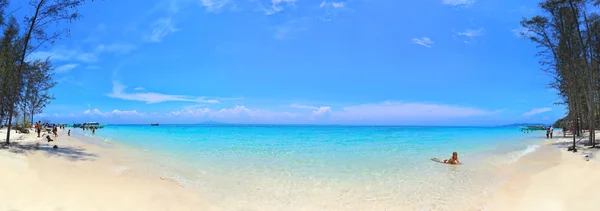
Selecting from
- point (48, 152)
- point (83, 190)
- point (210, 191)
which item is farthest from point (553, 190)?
point (48, 152)

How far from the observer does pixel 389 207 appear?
8.38 metres

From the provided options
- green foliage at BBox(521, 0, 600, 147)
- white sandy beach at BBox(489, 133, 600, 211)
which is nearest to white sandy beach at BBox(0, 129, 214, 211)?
white sandy beach at BBox(489, 133, 600, 211)

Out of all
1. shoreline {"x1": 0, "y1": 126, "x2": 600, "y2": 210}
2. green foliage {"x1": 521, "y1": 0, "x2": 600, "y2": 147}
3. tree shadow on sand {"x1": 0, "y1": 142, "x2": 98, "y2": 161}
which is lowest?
shoreline {"x1": 0, "y1": 126, "x2": 600, "y2": 210}

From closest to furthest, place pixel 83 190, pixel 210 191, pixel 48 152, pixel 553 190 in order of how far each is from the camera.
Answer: pixel 83 190
pixel 553 190
pixel 210 191
pixel 48 152

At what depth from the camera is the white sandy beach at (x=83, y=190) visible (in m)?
7.20

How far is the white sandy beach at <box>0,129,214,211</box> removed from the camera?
720 centimetres

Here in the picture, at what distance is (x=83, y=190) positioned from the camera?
8453 mm

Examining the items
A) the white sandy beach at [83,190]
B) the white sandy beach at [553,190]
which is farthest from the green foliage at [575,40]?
the white sandy beach at [83,190]

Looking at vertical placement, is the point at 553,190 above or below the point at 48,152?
below

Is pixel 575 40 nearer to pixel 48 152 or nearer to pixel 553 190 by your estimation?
pixel 553 190

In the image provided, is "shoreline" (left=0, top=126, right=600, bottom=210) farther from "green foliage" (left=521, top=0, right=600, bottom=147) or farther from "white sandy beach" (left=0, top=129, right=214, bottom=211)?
"green foliage" (left=521, top=0, right=600, bottom=147)

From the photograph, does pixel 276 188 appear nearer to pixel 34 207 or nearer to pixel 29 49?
pixel 34 207

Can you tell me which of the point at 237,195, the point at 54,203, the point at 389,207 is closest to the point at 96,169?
the point at 54,203

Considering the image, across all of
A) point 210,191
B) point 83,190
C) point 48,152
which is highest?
point 48,152
